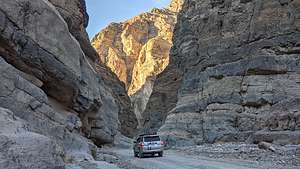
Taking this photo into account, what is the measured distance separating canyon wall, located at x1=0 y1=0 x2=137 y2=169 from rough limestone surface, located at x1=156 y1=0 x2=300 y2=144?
64.6 ft

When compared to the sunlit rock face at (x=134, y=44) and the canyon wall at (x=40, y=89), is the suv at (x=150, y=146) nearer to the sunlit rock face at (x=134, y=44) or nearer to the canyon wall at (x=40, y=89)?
the canyon wall at (x=40, y=89)

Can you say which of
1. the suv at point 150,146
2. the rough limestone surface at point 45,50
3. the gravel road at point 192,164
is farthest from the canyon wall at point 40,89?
the suv at point 150,146

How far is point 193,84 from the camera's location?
58.6m

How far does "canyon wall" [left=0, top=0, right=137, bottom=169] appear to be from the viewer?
29.6ft

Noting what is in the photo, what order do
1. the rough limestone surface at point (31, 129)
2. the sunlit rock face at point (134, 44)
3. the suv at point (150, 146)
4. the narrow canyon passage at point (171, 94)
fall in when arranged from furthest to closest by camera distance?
the sunlit rock face at point (134, 44)
the suv at point (150, 146)
the narrow canyon passage at point (171, 94)
the rough limestone surface at point (31, 129)

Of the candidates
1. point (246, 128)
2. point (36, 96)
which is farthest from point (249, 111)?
point (36, 96)

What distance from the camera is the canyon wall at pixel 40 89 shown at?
9008 mm

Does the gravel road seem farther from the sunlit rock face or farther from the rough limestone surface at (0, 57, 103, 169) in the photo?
the sunlit rock face

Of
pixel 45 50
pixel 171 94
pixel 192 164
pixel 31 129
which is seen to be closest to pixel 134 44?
pixel 171 94

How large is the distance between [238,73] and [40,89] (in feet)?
117

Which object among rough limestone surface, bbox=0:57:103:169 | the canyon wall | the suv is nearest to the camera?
rough limestone surface, bbox=0:57:103:169

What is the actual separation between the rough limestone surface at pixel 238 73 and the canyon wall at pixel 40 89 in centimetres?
1969

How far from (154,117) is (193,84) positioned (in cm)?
2564

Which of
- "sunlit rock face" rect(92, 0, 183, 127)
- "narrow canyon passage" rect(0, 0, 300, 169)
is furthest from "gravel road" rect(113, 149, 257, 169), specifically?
"sunlit rock face" rect(92, 0, 183, 127)
